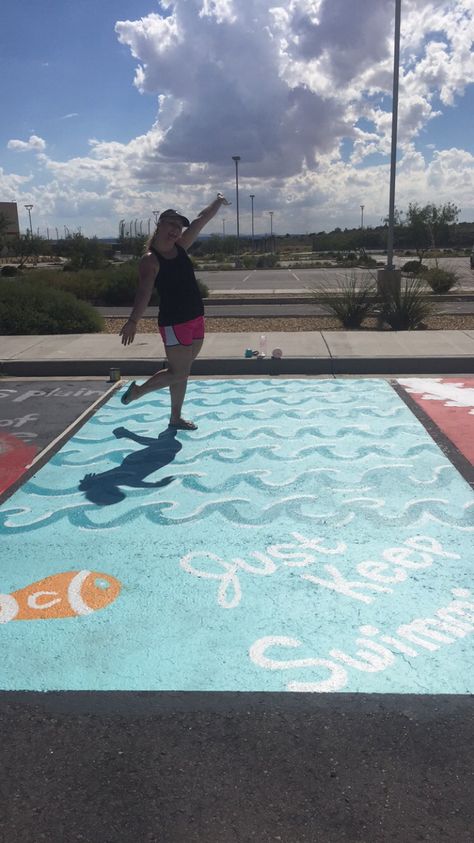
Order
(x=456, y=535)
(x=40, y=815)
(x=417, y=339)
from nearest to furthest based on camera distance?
(x=40, y=815) → (x=456, y=535) → (x=417, y=339)

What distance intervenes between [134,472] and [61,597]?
6.11ft

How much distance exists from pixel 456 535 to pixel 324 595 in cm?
105

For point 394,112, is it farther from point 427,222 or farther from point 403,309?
point 427,222

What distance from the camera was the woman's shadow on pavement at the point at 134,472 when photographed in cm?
498

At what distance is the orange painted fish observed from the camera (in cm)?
344

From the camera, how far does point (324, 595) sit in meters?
3.56

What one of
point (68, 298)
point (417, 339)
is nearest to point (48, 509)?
point (417, 339)

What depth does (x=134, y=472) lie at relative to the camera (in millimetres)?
5383

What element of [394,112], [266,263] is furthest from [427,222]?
[394,112]

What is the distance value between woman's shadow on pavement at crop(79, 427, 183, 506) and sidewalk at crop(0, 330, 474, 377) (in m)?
2.89

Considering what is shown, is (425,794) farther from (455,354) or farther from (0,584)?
(455,354)

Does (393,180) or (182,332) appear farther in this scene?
(393,180)

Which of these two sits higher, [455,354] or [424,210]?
[424,210]

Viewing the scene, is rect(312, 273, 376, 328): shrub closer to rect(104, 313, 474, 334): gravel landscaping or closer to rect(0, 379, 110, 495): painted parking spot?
rect(104, 313, 474, 334): gravel landscaping
